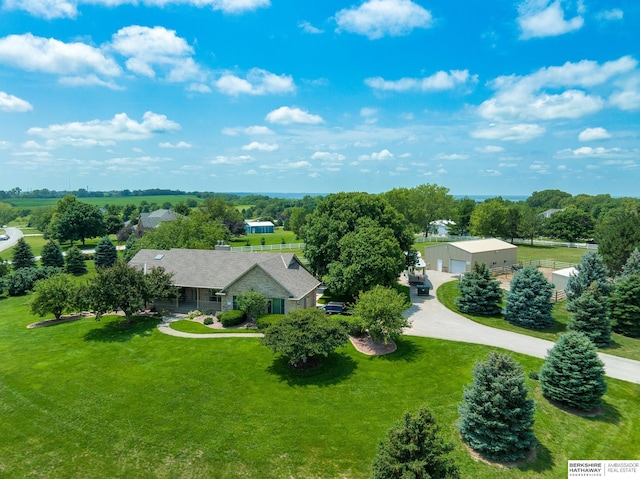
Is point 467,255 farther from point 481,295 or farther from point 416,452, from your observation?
point 416,452

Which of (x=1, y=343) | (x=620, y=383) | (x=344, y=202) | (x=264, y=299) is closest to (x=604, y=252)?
(x=620, y=383)

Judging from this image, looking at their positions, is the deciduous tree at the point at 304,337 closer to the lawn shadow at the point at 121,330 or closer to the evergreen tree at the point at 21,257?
the lawn shadow at the point at 121,330

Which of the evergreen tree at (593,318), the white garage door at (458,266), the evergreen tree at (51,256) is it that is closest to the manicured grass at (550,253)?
the white garage door at (458,266)

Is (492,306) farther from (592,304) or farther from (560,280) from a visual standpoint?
(560,280)

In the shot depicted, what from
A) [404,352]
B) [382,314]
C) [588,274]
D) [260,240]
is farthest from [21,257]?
[588,274]

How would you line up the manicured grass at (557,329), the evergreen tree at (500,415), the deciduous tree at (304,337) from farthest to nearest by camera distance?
1. the manicured grass at (557,329)
2. the deciduous tree at (304,337)
3. the evergreen tree at (500,415)

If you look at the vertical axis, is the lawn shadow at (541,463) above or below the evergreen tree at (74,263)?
below

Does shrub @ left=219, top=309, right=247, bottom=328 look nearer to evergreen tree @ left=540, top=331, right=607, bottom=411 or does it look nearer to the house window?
the house window
